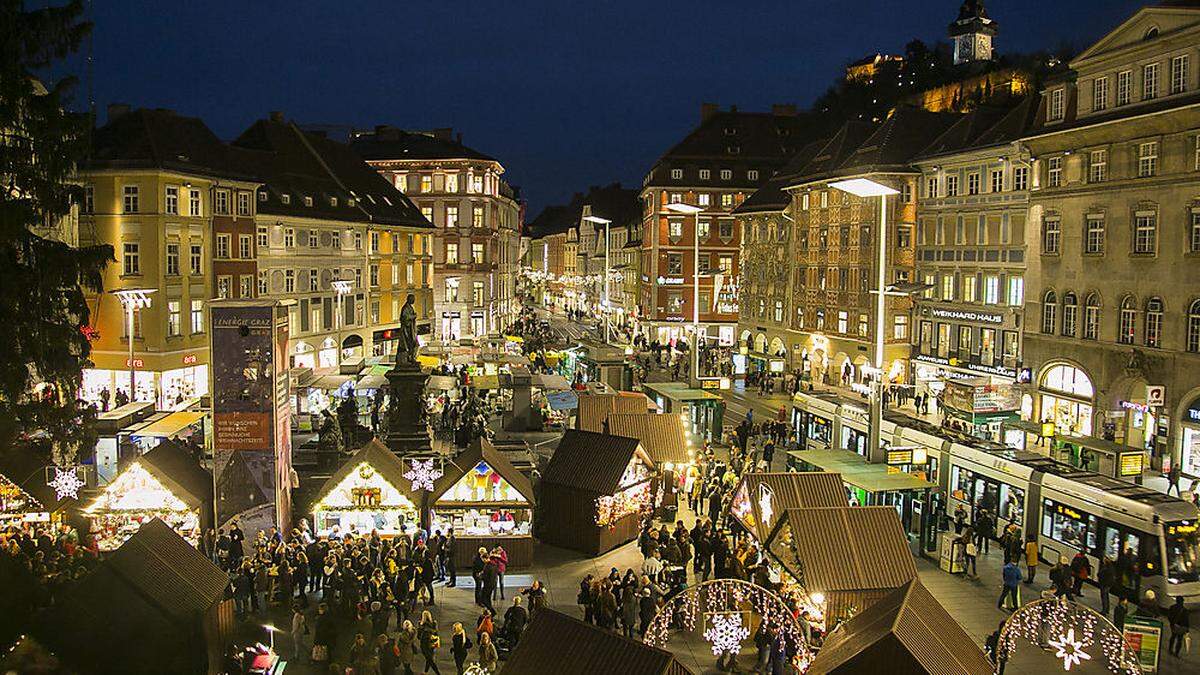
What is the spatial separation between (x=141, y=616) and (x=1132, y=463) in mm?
24974

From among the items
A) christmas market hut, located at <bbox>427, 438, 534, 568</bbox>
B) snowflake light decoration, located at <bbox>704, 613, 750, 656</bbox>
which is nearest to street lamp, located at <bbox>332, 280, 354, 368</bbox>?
christmas market hut, located at <bbox>427, 438, 534, 568</bbox>

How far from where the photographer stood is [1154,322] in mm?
36562

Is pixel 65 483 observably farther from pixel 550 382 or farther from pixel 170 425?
pixel 550 382

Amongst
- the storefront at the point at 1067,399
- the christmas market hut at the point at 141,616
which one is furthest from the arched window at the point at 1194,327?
the christmas market hut at the point at 141,616

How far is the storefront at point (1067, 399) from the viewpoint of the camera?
3991cm

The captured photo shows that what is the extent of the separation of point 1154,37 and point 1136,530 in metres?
22.1

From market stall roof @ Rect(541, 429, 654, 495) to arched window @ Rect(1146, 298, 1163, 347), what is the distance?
20733 mm

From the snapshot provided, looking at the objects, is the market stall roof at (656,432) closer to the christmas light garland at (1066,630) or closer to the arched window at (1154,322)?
the christmas light garland at (1066,630)

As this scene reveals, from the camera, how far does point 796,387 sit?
180ft

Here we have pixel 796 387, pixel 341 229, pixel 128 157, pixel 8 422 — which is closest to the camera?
pixel 8 422

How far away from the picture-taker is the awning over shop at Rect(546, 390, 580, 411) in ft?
137

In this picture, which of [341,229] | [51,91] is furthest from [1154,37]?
[341,229]

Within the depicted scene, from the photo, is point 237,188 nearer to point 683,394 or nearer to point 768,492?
point 683,394

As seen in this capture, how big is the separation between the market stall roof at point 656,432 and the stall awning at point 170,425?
1387 cm
